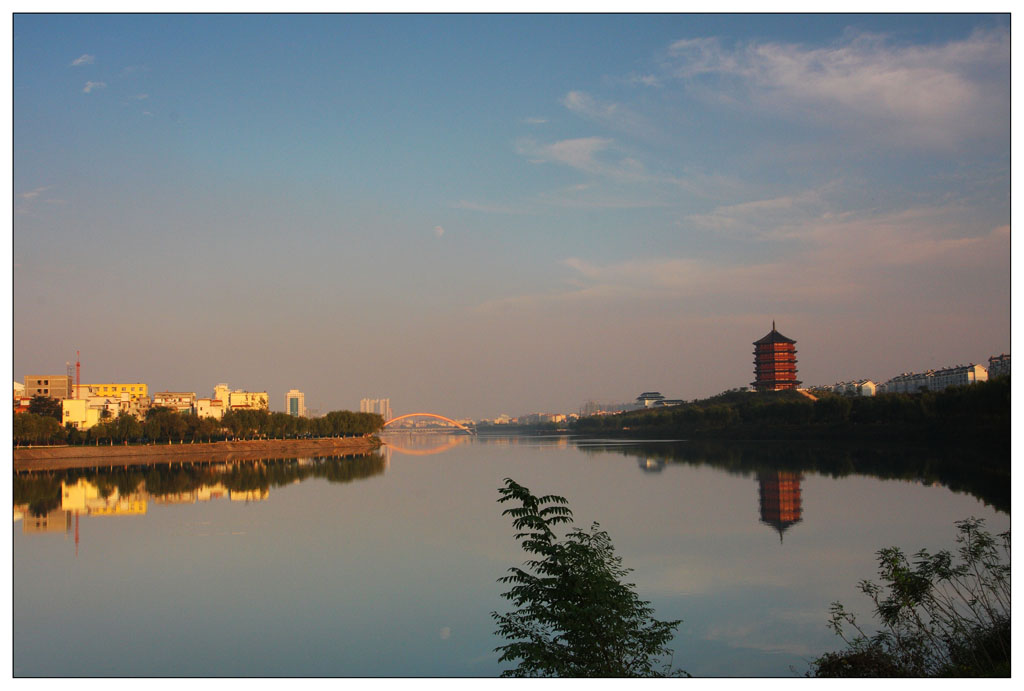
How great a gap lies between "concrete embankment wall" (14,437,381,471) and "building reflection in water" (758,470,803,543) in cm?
2303

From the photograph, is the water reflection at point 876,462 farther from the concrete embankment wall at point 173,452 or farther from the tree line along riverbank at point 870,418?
the concrete embankment wall at point 173,452

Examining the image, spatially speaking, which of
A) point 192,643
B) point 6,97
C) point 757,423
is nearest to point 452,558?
point 192,643

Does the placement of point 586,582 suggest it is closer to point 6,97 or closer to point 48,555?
point 6,97

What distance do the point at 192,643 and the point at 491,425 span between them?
445 feet

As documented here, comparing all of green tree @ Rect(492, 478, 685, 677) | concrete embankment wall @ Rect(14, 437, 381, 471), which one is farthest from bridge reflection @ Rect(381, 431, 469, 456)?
green tree @ Rect(492, 478, 685, 677)

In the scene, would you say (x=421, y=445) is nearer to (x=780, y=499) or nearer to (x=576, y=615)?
(x=780, y=499)

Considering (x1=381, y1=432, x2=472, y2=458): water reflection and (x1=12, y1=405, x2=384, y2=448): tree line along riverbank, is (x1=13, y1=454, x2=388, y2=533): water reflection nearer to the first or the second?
(x1=12, y1=405, x2=384, y2=448): tree line along riverbank

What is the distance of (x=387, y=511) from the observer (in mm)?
14531

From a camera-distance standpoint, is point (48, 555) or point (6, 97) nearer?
point (6, 97)

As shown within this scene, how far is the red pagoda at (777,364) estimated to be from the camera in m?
59.5

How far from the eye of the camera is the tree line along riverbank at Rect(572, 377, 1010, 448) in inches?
905

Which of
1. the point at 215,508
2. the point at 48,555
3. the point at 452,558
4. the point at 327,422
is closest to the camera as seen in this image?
the point at 452,558

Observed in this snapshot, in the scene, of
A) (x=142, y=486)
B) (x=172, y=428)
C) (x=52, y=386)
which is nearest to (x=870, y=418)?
(x=142, y=486)

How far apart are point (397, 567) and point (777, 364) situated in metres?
55.0
